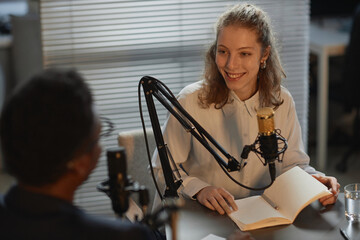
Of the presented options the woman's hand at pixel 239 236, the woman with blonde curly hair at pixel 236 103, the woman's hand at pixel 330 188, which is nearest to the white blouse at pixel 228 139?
the woman with blonde curly hair at pixel 236 103

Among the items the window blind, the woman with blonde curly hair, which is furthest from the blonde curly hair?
the window blind

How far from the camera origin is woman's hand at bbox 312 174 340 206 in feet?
6.07

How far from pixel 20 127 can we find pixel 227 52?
3.64ft

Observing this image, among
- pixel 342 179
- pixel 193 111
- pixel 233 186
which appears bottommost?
pixel 342 179

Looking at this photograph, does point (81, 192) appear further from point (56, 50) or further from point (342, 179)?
point (342, 179)

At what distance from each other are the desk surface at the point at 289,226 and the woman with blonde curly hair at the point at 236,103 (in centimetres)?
25

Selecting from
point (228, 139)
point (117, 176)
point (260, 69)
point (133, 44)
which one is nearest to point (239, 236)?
point (117, 176)

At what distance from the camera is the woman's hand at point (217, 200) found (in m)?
1.81

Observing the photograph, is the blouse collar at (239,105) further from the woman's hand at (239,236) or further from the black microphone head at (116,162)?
the black microphone head at (116,162)

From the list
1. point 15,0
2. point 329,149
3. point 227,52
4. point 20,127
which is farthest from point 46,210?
point 15,0

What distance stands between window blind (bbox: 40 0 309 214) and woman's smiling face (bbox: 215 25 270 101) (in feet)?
3.28

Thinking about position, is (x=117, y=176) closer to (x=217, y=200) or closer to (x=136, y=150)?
(x=217, y=200)

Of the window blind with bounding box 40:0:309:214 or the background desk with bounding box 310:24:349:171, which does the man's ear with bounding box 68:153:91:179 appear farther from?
the background desk with bounding box 310:24:349:171

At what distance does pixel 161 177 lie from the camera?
209 centimetres
